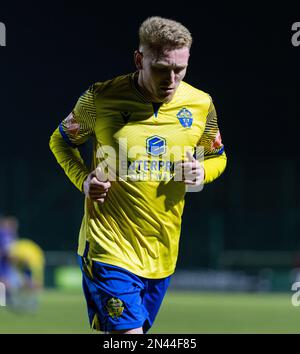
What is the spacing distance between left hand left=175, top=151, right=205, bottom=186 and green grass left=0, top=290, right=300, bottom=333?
280 inches

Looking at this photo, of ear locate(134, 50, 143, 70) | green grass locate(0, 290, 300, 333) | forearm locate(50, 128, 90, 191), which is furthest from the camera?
green grass locate(0, 290, 300, 333)

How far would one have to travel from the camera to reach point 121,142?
603 centimetres

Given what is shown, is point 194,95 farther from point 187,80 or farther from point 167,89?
point 187,80

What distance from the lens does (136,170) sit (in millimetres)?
6008

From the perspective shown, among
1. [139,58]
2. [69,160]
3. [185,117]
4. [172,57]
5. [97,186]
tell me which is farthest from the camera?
[69,160]

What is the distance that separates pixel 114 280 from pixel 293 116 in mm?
24855

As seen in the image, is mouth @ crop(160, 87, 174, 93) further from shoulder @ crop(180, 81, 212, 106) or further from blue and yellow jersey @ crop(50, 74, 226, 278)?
shoulder @ crop(180, 81, 212, 106)

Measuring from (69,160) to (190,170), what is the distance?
0.87 metres

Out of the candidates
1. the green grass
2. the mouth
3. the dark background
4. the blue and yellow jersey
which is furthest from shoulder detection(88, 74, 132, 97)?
the dark background

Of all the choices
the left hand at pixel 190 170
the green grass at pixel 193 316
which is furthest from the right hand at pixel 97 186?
the green grass at pixel 193 316

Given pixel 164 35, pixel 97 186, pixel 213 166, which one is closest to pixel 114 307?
pixel 97 186

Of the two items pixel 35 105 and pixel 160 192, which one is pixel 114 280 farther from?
pixel 35 105

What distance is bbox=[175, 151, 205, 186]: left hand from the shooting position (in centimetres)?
585
